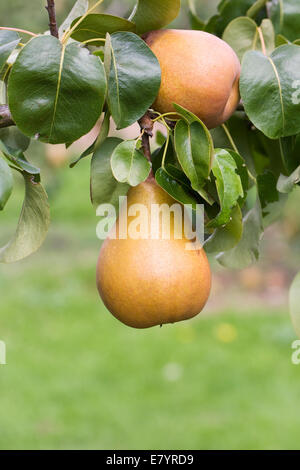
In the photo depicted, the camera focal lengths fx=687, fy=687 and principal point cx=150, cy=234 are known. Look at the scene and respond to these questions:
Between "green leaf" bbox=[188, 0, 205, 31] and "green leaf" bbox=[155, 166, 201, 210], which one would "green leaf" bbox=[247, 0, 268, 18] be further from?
"green leaf" bbox=[155, 166, 201, 210]

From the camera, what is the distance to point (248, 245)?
782 millimetres

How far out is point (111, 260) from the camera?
2.22 feet

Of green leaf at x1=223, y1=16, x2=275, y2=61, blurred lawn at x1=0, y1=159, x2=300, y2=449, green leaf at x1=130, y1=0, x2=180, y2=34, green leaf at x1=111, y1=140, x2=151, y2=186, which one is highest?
green leaf at x1=223, y1=16, x2=275, y2=61

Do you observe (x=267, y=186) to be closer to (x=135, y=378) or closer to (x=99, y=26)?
(x=99, y=26)

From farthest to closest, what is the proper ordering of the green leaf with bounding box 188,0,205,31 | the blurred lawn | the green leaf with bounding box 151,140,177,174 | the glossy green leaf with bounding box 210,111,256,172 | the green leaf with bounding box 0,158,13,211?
1. the blurred lawn
2. the green leaf with bounding box 188,0,205,31
3. the glossy green leaf with bounding box 210,111,256,172
4. the green leaf with bounding box 151,140,177,174
5. the green leaf with bounding box 0,158,13,211


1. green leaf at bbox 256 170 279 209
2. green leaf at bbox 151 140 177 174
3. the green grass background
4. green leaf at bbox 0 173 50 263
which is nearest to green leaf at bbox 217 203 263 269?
green leaf at bbox 256 170 279 209

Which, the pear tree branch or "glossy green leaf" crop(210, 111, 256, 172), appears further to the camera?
"glossy green leaf" crop(210, 111, 256, 172)

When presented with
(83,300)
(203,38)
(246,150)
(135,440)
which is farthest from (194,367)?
(203,38)

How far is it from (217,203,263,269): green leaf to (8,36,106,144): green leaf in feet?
0.87

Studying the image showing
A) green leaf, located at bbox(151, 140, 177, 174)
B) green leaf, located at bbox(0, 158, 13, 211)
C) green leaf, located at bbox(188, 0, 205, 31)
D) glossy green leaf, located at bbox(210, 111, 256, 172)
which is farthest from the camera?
green leaf, located at bbox(188, 0, 205, 31)

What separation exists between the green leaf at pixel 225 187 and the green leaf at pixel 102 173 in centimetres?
10

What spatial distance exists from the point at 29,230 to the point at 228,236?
194 millimetres

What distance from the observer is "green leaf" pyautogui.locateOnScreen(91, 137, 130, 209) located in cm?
65

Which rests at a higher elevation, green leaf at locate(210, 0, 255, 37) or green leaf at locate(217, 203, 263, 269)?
green leaf at locate(210, 0, 255, 37)
